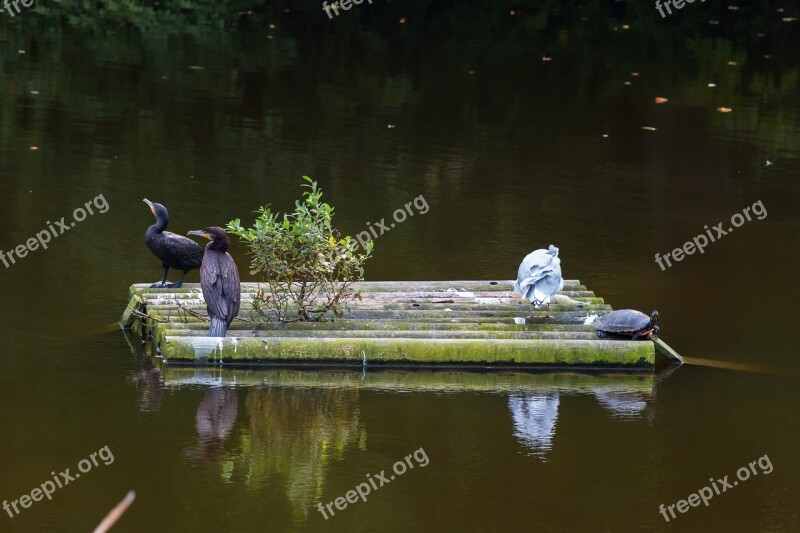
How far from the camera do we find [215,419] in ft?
26.3

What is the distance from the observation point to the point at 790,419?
8.55 m

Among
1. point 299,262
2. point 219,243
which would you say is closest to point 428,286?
point 299,262

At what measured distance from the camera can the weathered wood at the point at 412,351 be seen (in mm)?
8758

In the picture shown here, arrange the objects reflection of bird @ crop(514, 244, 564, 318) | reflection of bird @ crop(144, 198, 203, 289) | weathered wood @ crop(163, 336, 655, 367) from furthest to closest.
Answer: reflection of bird @ crop(144, 198, 203, 289) < reflection of bird @ crop(514, 244, 564, 318) < weathered wood @ crop(163, 336, 655, 367)

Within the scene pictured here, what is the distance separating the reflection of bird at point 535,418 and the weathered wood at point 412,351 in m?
0.44

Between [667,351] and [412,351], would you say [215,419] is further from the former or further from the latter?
[667,351]

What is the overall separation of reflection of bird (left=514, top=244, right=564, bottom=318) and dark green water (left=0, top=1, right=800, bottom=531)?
71cm

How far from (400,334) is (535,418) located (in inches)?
48.6

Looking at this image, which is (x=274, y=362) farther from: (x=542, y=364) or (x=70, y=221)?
(x=70, y=221)

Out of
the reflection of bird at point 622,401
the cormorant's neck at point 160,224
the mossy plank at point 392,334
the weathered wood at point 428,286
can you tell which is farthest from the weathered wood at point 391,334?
the cormorant's neck at point 160,224

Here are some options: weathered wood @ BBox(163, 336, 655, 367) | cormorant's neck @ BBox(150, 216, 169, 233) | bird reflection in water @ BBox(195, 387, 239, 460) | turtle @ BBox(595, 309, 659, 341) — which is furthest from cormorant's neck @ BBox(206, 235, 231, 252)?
turtle @ BBox(595, 309, 659, 341)

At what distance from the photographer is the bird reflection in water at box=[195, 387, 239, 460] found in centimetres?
764

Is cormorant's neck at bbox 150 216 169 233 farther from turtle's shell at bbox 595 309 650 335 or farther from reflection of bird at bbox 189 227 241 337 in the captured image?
turtle's shell at bbox 595 309 650 335

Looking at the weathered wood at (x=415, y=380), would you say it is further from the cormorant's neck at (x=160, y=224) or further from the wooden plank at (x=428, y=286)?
the cormorant's neck at (x=160, y=224)
